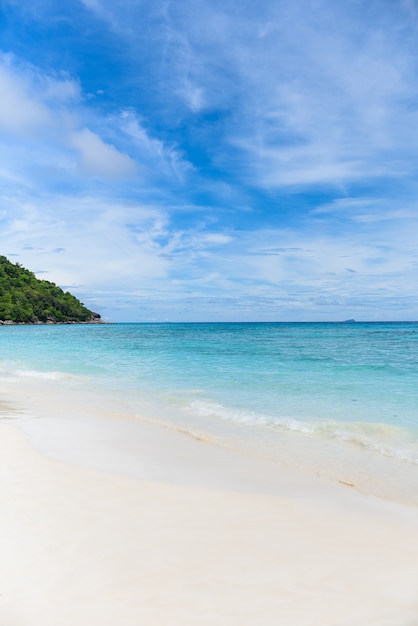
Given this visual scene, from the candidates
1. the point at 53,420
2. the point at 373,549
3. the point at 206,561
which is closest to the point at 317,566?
the point at 373,549

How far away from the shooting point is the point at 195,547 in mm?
4020

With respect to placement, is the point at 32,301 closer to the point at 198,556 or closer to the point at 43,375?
the point at 43,375

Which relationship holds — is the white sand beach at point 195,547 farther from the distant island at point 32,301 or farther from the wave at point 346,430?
the distant island at point 32,301

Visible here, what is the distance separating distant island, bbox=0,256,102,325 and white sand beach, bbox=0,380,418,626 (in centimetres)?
12595

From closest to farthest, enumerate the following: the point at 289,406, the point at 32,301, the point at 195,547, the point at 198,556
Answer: the point at 198,556 < the point at 195,547 < the point at 289,406 < the point at 32,301

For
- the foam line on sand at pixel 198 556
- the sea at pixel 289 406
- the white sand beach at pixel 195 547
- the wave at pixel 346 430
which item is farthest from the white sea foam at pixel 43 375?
the foam line on sand at pixel 198 556

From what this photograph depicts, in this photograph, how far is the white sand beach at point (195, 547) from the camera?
3.14m

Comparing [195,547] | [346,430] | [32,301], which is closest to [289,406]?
[346,430]

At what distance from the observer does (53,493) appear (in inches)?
206

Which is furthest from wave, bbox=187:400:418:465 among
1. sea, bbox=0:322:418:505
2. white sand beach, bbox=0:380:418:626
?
white sand beach, bbox=0:380:418:626

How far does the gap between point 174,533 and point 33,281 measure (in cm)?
15477

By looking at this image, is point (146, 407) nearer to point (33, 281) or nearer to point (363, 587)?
point (363, 587)

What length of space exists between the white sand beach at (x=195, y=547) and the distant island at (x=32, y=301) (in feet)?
413

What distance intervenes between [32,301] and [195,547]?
138472 mm
